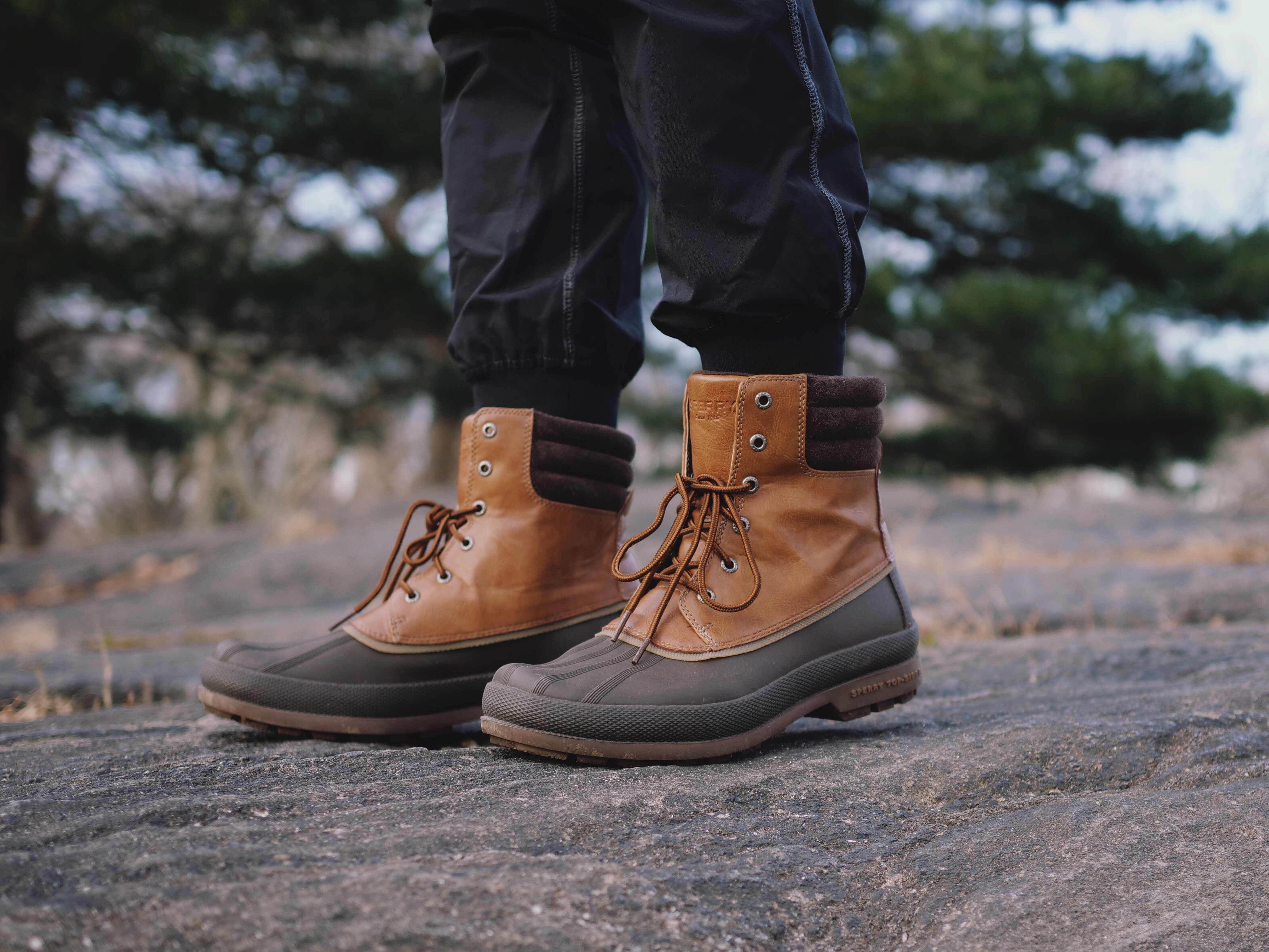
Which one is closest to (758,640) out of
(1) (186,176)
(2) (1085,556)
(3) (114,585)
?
(2) (1085,556)

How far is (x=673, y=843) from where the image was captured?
2.48ft

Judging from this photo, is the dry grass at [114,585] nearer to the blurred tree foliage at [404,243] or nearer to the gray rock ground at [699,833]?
the blurred tree foliage at [404,243]

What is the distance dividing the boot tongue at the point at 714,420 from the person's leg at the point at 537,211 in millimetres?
234

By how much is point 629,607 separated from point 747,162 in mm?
520

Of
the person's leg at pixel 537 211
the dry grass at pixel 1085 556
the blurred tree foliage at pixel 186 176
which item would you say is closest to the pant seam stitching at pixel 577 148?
the person's leg at pixel 537 211

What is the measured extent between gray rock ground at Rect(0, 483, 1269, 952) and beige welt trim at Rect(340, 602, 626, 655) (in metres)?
0.12

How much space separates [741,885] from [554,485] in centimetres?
63

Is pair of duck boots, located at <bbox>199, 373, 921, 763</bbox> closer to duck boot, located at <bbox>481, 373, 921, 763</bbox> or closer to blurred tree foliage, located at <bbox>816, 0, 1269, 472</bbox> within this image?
duck boot, located at <bbox>481, 373, 921, 763</bbox>

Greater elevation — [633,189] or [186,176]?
[186,176]

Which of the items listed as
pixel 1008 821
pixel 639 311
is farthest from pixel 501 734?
pixel 639 311

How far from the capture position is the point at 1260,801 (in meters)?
0.83

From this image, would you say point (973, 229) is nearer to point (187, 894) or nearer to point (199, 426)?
point (199, 426)

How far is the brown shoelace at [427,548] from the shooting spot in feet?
4.01

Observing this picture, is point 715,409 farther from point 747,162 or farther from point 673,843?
point 673,843
